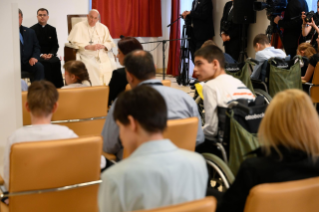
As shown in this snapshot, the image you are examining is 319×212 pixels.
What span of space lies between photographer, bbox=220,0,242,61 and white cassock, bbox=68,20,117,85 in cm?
223

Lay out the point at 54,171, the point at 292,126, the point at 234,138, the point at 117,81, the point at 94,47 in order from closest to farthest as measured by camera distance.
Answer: the point at 292,126, the point at 54,171, the point at 234,138, the point at 117,81, the point at 94,47

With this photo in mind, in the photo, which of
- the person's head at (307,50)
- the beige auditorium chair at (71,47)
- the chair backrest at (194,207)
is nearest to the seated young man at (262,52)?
the person's head at (307,50)

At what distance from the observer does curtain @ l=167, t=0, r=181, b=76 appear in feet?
28.6

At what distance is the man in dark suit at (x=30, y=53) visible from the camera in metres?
5.41

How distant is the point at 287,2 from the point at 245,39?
1031mm

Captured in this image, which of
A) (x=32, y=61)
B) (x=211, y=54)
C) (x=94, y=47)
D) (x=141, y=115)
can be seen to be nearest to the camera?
(x=141, y=115)

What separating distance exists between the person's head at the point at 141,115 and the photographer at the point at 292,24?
16.8ft

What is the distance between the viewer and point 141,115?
1.25m

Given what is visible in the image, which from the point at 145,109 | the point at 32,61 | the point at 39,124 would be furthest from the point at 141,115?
the point at 32,61

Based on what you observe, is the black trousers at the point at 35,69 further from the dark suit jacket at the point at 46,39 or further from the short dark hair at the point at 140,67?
the short dark hair at the point at 140,67

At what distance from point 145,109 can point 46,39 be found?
17.4ft

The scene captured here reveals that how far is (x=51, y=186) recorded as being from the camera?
188cm

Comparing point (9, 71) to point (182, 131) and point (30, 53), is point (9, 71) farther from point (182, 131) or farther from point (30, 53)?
point (30, 53)

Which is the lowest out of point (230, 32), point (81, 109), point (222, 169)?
point (222, 169)
